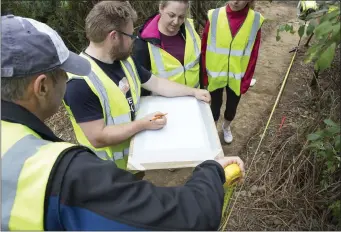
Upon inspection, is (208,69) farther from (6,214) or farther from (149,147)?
(6,214)

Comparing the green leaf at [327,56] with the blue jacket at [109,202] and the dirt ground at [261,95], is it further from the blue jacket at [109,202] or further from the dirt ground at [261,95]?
the dirt ground at [261,95]

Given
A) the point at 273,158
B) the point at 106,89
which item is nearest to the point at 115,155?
the point at 106,89

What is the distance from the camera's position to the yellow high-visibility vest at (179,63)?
2631 millimetres

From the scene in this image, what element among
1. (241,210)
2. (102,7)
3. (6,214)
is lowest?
(241,210)

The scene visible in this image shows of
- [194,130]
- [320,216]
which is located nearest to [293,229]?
[320,216]

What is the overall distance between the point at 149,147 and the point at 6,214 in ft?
2.96

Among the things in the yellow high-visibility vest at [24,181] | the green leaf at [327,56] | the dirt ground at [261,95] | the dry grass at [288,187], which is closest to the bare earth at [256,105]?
the dirt ground at [261,95]

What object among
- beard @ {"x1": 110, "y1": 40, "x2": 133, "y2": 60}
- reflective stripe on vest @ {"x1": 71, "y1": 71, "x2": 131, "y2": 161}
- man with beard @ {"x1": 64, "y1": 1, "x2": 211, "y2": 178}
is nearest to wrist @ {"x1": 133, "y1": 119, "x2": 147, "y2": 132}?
man with beard @ {"x1": 64, "y1": 1, "x2": 211, "y2": 178}

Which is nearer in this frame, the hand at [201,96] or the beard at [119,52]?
the beard at [119,52]

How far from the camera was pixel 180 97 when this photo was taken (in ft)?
7.34

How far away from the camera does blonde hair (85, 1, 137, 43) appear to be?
72.6 inches

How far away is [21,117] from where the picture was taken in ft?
3.42

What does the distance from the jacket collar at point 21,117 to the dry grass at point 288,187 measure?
6.79 ft

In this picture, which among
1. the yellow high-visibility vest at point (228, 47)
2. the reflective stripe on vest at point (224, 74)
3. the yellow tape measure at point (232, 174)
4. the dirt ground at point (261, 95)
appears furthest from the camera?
the dirt ground at point (261, 95)
